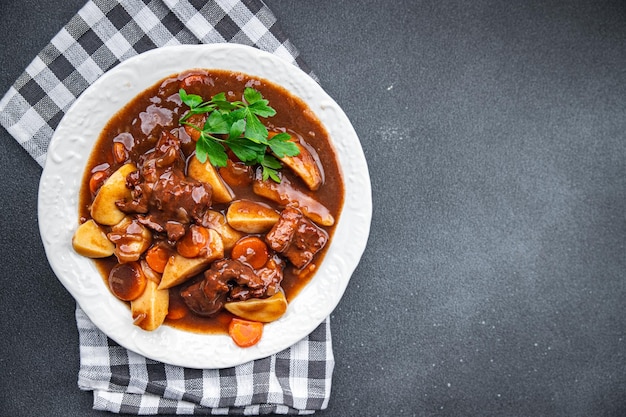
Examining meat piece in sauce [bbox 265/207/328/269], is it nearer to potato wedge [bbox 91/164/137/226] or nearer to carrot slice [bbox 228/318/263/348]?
carrot slice [bbox 228/318/263/348]

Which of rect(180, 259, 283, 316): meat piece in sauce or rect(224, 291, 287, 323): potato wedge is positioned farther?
rect(224, 291, 287, 323): potato wedge

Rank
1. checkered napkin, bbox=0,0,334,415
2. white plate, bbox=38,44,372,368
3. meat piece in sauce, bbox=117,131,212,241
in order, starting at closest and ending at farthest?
meat piece in sauce, bbox=117,131,212,241 → white plate, bbox=38,44,372,368 → checkered napkin, bbox=0,0,334,415

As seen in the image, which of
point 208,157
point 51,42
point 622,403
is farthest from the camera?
point 622,403

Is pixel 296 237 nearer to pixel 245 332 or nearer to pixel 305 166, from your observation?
pixel 305 166

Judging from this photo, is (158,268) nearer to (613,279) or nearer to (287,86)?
(287,86)

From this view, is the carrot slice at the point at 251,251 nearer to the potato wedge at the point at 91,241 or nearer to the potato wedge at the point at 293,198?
the potato wedge at the point at 293,198

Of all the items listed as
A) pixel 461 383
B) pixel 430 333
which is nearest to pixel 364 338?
pixel 430 333

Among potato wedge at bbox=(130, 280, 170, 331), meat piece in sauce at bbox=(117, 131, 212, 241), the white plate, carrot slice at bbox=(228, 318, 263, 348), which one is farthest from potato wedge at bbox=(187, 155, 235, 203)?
carrot slice at bbox=(228, 318, 263, 348)
